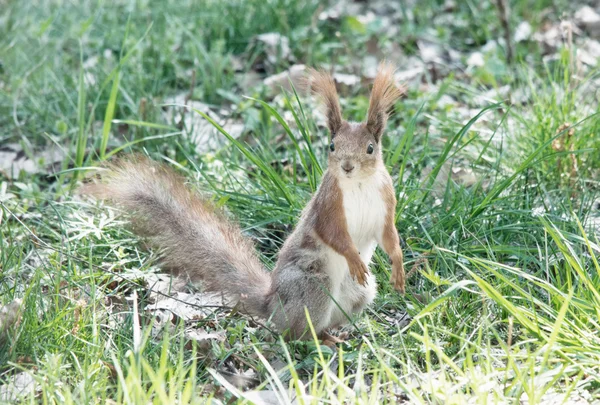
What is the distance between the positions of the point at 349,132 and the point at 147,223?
844 mm

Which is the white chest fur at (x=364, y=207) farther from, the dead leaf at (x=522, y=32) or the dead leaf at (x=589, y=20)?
the dead leaf at (x=589, y=20)

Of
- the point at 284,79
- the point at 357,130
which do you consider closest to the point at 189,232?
the point at 357,130

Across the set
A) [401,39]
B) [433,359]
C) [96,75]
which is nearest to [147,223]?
[433,359]

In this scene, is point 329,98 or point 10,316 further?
point 329,98

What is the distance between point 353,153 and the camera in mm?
2656

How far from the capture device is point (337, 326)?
302 centimetres

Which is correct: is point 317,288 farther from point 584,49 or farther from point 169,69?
point 584,49

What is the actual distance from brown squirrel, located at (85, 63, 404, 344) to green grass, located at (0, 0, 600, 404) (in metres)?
0.13

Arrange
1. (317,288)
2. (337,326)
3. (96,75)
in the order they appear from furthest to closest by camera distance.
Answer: (96,75), (337,326), (317,288)

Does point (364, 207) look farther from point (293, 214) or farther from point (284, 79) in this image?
point (284, 79)

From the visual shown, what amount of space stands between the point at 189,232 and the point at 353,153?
706mm

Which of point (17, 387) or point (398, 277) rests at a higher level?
point (398, 277)

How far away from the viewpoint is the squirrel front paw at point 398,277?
2.84 metres

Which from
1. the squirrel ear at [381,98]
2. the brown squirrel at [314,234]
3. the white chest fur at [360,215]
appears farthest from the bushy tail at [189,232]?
the squirrel ear at [381,98]
